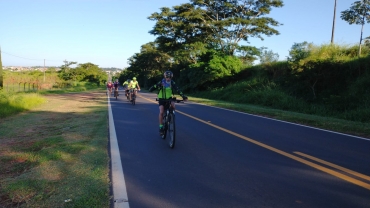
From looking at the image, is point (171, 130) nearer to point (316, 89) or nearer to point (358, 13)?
→ point (316, 89)

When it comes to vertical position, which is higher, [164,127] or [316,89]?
[316,89]

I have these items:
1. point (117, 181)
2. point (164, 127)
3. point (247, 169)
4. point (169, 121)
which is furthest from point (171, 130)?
point (117, 181)

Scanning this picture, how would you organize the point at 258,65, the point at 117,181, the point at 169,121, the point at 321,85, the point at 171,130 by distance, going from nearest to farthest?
1. the point at 117,181
2. the point at 171,130
3. the point at 169,121
4. the point at 321,85
5. the point at 258,65

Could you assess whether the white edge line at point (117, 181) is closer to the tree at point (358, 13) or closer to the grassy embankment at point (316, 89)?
the grassy embankment at point (316, 89)

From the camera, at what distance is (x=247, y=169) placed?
574 centimetres

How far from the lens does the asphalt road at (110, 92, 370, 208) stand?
Answer: 14.4 ft

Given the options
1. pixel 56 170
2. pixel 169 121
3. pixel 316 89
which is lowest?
pixel 56 170

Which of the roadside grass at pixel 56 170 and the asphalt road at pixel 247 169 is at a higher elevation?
the asphalt road at pixel 247 169

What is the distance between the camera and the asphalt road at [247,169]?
438cm

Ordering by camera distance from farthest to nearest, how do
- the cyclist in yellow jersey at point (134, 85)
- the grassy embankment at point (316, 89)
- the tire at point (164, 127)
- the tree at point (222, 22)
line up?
the tree at point (222, 22) < the cyclist in yellow jersey at point (134, 85) < the grassy embankment at point (316, 89) < the tire at point (164, 127)

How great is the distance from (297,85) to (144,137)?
16.3 metres

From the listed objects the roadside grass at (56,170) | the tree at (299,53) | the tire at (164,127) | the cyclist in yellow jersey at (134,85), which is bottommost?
the roadside grass at (56,170)

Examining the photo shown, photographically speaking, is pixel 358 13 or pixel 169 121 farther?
pixel 358 13

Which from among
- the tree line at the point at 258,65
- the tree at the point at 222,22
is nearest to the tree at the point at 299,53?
the tree line at the point at 258,65
